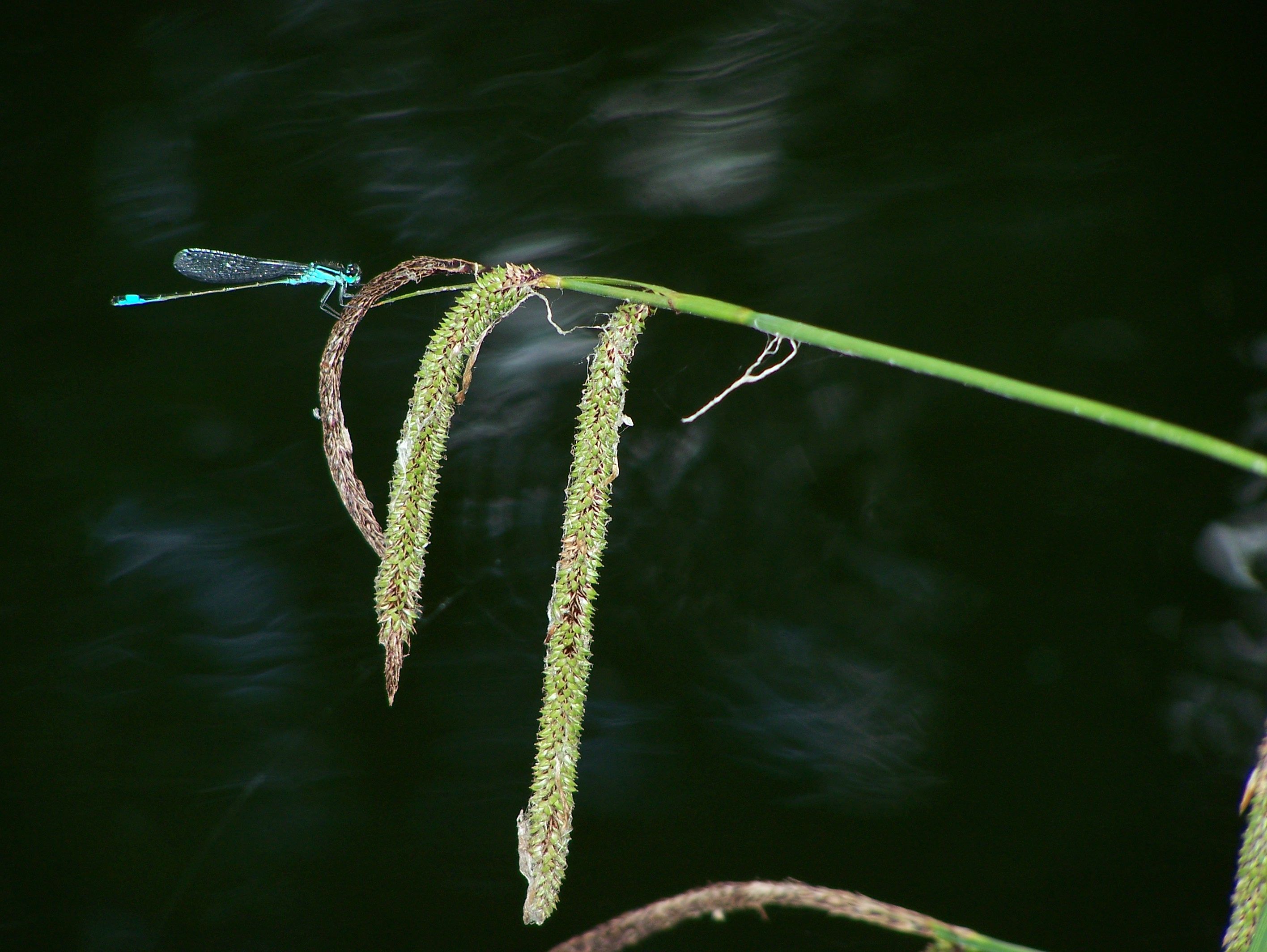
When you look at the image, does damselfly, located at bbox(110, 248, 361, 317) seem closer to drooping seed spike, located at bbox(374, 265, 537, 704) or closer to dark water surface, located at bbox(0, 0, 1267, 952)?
dark water surface, located at bbox(0, 0, 1267, 952)

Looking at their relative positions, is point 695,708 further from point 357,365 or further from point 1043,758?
point 357,365

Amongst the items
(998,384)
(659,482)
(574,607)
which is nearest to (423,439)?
(574,607)

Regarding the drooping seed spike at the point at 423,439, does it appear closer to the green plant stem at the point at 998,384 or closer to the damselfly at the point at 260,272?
the green plant stem at the point at 998,384

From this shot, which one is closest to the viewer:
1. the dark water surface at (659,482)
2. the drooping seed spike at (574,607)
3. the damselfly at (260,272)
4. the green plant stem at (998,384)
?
the green plant stem at (998,384)

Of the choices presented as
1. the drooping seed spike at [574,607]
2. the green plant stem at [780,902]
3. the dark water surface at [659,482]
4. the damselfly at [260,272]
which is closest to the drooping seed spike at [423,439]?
the drooping seed spike at [574,607]

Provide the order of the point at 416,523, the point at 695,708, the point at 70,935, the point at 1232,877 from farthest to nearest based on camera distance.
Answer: the point at 70,935 < the point at 695,708 < the point at 1232,877 < the point at 416,523

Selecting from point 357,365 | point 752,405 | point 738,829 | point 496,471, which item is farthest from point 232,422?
point 738,829

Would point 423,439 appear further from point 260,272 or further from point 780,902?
point 260,272

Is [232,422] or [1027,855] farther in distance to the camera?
[232,422]
